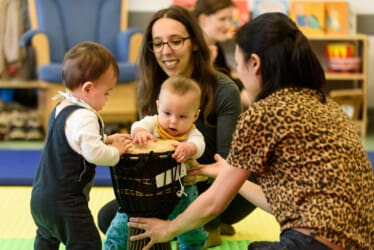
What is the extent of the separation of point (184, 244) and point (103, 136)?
572 mm

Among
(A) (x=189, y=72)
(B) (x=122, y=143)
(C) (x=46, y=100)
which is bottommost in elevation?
(C) (x=46, y=100)

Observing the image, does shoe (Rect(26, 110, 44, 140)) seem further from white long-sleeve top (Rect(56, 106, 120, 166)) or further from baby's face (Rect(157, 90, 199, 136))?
white long-sleeve top (Rect(56, 106, 120, 166))

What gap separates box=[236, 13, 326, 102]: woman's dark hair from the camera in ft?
5.78

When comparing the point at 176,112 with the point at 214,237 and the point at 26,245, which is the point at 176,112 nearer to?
the point at 214,237

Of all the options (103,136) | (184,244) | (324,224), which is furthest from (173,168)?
(324,224)

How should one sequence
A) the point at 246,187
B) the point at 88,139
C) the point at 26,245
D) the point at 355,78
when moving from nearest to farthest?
1. the point at 88,139
2. the point at 246,187
3. the point at 26,245
4. the point at 355,78

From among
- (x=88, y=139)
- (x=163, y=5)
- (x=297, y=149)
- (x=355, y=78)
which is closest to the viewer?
(x=297, y=149)

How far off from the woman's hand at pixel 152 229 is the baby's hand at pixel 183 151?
209 mm

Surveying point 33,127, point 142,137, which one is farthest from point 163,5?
point 142,137

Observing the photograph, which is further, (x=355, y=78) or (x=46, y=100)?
(x=355, y=78)

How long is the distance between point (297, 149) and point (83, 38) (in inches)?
156

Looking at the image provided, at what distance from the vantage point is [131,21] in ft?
18.5

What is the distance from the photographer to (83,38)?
17.8 feet

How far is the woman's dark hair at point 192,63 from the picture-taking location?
2602mm
